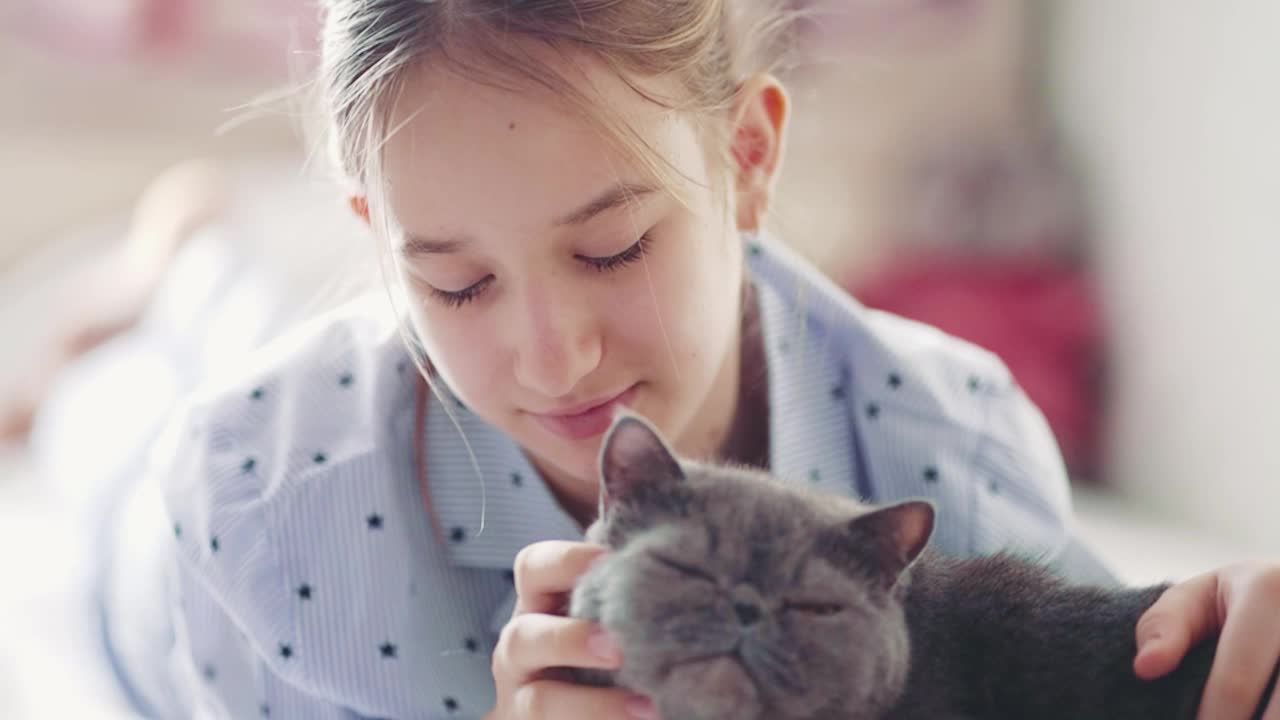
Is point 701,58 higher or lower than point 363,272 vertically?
higher

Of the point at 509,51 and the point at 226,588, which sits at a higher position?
the point at 509,51

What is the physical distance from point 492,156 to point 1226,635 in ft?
1.40

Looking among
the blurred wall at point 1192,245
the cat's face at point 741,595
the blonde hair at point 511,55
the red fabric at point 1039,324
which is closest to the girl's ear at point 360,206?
the blonde hair at point 511,55

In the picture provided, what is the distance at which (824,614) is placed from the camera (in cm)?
42

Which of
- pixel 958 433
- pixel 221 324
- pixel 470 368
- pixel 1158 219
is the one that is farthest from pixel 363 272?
pixel 1158 219

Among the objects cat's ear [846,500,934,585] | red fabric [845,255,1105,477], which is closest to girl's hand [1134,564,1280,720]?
cat's ear [846,500,934,585]

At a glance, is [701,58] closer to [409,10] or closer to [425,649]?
[409,10]

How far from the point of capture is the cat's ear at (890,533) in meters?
0.45

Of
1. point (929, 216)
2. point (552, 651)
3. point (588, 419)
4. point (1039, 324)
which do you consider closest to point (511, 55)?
point (588, 419)

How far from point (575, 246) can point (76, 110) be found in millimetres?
1807

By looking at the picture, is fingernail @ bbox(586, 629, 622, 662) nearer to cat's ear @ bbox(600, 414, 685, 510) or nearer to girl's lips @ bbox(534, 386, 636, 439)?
cat's ear @ bbox(600, 414, 685, 510)

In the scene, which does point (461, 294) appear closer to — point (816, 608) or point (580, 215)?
point (580, 215)

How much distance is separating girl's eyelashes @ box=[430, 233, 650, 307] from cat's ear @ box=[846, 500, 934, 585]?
26cm

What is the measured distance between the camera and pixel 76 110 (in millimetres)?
2105
